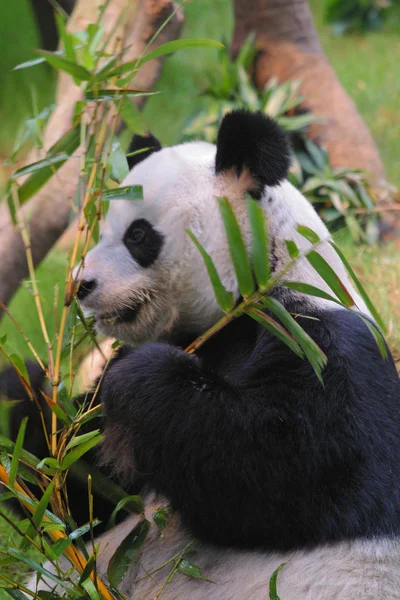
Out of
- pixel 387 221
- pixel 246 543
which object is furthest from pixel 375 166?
pixel 246 543

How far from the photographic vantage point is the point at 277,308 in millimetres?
1895

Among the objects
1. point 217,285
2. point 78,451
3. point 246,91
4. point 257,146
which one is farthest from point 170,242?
point 246,91

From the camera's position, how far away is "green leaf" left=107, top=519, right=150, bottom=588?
209 centimetres

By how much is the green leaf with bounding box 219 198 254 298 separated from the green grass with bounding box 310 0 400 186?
5897 mm

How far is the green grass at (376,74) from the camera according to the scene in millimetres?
8508

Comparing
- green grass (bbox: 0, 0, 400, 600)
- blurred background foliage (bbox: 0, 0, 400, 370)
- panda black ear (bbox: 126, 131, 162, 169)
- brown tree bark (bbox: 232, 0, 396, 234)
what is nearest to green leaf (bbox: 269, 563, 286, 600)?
panda black ear (bbox: 126, 131, 162, 169)

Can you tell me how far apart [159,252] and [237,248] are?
0.56 m

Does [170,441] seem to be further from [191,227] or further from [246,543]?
[191,227]

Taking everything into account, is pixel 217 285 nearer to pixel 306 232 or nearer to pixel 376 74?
pixel 306 232

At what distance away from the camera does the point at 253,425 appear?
1969 mm

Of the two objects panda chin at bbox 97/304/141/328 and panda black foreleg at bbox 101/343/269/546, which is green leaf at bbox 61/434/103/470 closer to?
panda black foreleg at bbox 101/343/269/546

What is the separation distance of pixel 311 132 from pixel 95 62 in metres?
4.55

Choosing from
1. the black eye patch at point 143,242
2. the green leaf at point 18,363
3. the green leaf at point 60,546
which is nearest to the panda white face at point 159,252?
the black eye patch at point 143,242

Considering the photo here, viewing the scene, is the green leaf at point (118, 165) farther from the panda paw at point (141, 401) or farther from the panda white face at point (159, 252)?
the panda paw at point (141, 401)
